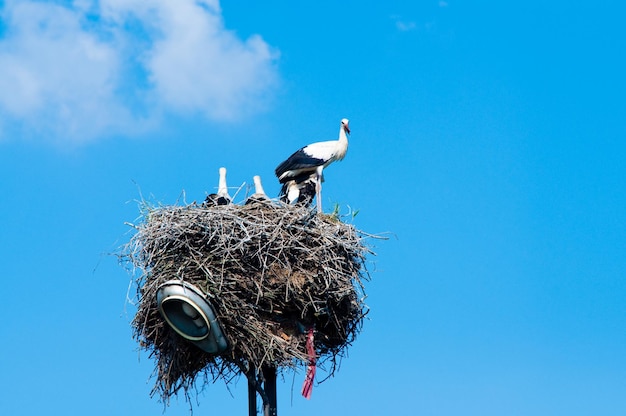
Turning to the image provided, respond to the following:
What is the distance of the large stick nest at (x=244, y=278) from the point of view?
494 inches

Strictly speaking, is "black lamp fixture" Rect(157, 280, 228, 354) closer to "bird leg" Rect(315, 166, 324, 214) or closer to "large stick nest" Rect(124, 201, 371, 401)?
"large stick nest" Rect(124, 201, 371, 401)

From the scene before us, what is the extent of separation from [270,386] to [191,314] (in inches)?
44.8

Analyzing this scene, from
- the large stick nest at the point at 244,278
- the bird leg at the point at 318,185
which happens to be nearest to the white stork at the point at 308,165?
the bird leg at the point at 318,185

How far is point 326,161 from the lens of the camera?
51.8 ft

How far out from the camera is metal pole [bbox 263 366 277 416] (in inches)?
494

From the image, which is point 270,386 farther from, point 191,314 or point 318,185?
point 318,185

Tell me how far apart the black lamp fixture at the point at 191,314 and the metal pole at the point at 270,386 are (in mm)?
524

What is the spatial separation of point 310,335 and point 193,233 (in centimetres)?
167

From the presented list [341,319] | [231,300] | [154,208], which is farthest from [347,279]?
[154,208]

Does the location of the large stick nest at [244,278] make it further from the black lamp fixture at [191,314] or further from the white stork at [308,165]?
the white stork at [308,165]

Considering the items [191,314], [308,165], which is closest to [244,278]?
[191,314]

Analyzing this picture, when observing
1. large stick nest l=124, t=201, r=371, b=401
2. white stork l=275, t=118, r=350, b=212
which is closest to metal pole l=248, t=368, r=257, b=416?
large stick nest l=124, t=201, r=371, b=401

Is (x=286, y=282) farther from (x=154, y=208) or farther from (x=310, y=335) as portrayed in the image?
(x=154, y=208)

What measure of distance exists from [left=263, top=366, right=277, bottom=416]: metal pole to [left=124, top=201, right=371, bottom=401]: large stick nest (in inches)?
8.1
